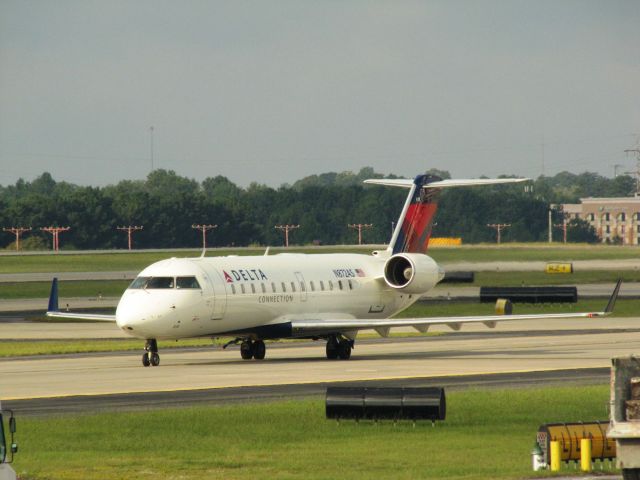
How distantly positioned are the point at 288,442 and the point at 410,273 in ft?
85.6

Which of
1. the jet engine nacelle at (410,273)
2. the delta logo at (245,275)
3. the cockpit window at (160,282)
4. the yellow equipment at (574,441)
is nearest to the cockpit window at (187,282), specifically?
the cockpit window at (160,282)

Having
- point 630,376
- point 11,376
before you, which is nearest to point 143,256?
point 11,376

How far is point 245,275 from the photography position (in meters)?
48.2

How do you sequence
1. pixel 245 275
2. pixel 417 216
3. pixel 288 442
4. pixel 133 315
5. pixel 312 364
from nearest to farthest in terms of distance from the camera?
1. pixel 288 442
2. pixel 133 315
3. pixel 312 364
4. pixel 245 275
5. pixel 417 216

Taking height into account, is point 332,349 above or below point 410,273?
below

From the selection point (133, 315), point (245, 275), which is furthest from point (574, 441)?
point (245, 275)

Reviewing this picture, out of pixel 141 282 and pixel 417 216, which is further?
pixel 417 216

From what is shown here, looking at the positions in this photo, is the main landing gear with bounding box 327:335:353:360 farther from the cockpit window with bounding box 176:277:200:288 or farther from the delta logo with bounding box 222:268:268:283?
the cockpit window with bounding box 176:277:200:288

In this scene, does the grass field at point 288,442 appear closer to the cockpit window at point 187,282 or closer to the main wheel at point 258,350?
the cockpit window at point 187,282

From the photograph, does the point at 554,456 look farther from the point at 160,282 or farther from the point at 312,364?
the point at 160,282

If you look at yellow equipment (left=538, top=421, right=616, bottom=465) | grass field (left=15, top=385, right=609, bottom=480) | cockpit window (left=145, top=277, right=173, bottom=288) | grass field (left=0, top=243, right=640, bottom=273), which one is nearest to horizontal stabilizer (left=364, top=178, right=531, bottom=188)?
cockpit window (left=145, top=277, right=173, bottom=288)

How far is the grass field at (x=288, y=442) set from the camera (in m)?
24.1

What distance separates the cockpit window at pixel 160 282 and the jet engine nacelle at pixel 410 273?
10.4 m

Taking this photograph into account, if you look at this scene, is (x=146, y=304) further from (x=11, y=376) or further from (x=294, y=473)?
(x=294, y=473)
